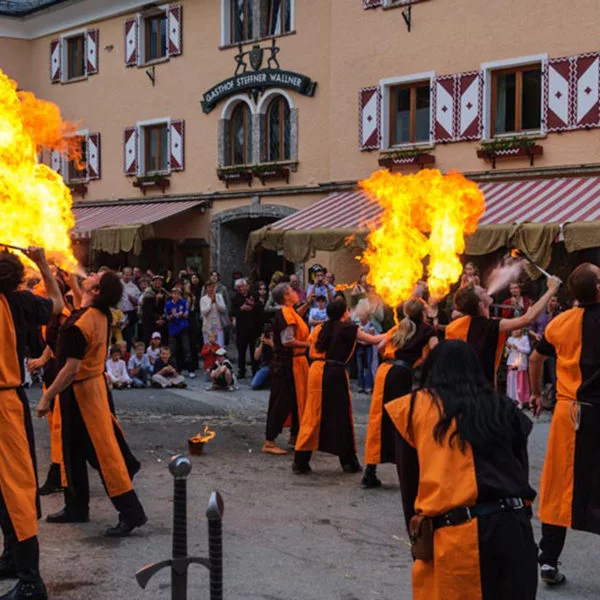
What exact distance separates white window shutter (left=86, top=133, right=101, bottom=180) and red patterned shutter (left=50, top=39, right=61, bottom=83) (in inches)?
76.7

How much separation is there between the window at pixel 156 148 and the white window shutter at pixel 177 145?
1.17 ft

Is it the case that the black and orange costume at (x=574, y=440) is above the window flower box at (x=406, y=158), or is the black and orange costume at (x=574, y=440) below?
below

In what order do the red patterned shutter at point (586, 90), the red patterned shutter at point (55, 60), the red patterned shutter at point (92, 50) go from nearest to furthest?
the red patterned shutter at point (586, 90) < the red patterned shutter at point (92, 50) < the red patterned shutter at point (55, 60)

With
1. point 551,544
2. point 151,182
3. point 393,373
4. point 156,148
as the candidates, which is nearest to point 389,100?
point 151,182

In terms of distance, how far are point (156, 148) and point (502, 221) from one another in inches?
448

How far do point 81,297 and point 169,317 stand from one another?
9882mm

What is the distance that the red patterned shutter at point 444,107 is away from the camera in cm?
1861

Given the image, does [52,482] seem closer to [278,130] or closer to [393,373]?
[393,373]

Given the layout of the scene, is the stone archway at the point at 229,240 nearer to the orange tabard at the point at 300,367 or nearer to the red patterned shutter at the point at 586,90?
the red patterned shutter at the point at 586,90

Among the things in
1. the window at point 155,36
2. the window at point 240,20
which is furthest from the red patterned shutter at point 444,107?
the window at point 155,36

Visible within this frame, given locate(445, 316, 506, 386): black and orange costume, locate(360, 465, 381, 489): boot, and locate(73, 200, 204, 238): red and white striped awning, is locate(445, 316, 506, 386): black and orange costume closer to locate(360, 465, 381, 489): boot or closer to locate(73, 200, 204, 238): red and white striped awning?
locate(360, 465, 381, 489): boot

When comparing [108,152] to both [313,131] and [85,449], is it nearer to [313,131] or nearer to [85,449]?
[313,131]

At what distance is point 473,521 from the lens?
390cm

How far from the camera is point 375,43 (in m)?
19.8
